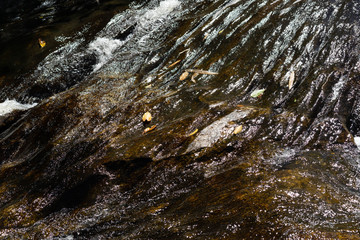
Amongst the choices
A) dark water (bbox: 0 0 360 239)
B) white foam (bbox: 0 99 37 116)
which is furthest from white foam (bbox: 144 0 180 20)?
white foam (bbox: 0 99 37 116)

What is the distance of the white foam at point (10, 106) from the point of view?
6.58 m

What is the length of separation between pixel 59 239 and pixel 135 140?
1.56m

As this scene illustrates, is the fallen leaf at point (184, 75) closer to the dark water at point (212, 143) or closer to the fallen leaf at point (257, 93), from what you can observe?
the dark water at point (212, 143)

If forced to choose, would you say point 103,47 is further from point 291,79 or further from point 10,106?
point 291,79

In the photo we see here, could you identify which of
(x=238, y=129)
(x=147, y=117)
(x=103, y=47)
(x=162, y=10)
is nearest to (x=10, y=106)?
(x=103, y=47)

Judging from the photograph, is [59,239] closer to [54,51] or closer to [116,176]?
[116,176]

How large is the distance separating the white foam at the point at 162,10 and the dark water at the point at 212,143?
3084 millimetres

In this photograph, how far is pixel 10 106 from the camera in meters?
6.96

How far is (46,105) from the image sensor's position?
520cm

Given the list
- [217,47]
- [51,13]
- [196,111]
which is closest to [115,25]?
[51,13]

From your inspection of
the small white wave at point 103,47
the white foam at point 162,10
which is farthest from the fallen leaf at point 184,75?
the white foam at point 162,10

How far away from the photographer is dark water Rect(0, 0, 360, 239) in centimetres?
255

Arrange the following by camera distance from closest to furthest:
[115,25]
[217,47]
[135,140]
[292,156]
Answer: [292,156] → [135,140] → [217,47] → [115,25]

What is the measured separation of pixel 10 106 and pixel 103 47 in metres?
3.12
